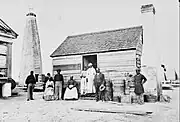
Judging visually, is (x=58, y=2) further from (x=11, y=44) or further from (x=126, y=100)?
(x=126, y=100)

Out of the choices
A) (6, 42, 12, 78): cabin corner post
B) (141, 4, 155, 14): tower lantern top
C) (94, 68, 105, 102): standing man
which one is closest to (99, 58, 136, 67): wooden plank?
(94, 68, 105, 102): standing man

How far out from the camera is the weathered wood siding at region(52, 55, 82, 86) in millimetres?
6047

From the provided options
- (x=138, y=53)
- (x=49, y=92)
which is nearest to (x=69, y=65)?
(x=49, y=92)

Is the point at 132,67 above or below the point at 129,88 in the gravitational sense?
above

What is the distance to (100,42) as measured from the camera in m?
6.10

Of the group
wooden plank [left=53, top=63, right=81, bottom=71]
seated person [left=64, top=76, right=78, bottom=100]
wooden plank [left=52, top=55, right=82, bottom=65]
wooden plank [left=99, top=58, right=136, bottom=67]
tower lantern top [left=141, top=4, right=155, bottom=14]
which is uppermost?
tower lantern top [left=141, top=4, right=155, bottom=14]

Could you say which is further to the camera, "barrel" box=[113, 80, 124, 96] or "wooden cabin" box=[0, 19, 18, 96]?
"barrel" box=[113, 80, 124, 96]

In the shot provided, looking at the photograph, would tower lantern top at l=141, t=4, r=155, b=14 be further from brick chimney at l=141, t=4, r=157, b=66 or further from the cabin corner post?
the cabin corner post

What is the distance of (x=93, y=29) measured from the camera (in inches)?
224

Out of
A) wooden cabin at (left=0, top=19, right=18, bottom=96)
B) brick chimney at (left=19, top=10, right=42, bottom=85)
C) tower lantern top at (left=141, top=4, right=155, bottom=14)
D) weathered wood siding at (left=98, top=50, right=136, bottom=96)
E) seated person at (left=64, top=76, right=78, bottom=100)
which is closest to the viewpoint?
tower lantern top at (left=141, top=4, right=155, bottom=14)

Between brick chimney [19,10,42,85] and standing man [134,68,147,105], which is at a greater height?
brick chimney [19,10,42,85]

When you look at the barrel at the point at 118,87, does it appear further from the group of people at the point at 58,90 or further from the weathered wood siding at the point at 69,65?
the weathered wood siding at the point at 69,65

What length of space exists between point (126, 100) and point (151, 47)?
1.24 metres

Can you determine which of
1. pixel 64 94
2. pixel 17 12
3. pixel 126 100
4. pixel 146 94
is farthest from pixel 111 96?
pixel 17 12
